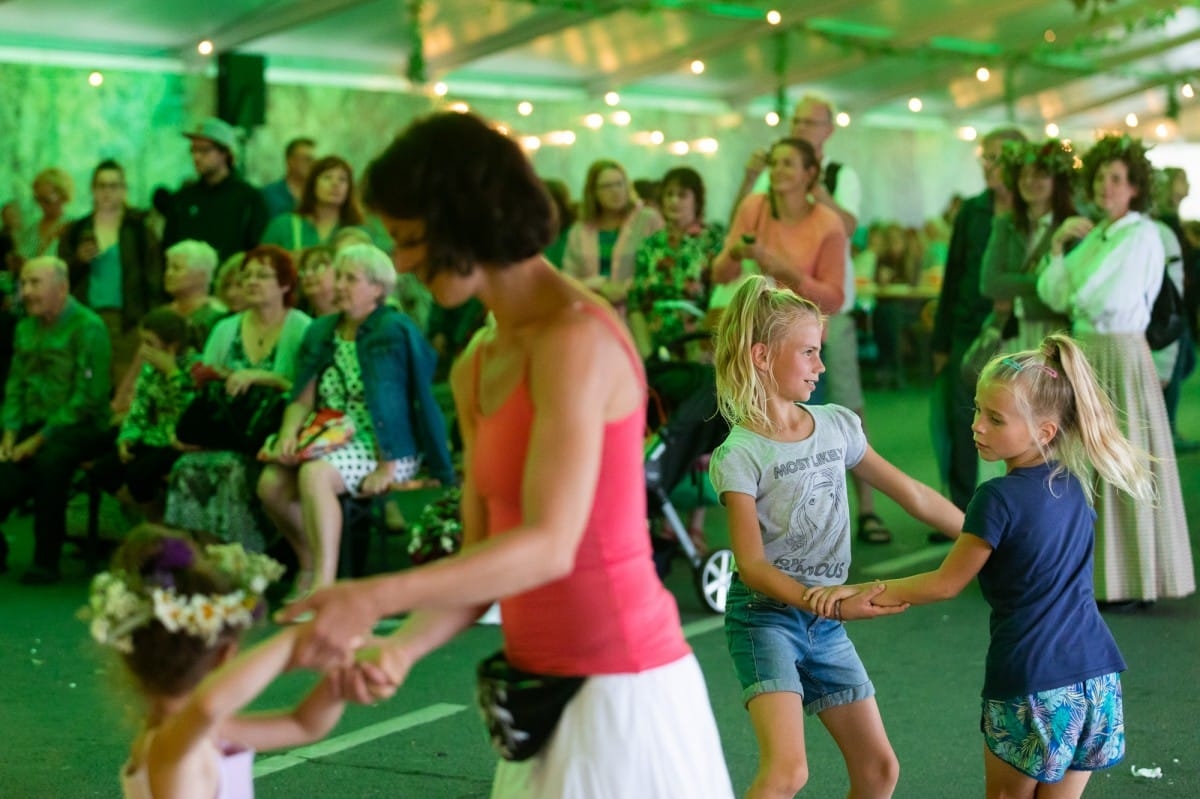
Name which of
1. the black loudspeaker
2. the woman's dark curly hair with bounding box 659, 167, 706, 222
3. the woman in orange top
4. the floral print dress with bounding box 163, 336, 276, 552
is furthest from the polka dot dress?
the black loudspeaker

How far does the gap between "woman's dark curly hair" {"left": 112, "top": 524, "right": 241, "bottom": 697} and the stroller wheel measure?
4.83 m

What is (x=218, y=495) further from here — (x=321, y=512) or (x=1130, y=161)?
(x=1130, y=161)

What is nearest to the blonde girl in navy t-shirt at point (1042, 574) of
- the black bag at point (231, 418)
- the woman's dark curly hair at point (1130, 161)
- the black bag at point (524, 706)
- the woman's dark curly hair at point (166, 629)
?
the black bag at point (524, 706)

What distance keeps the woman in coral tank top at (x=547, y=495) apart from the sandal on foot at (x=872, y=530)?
6.38m

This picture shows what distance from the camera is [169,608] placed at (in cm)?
263

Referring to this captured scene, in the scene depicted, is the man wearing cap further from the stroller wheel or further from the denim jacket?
the stroller wheel

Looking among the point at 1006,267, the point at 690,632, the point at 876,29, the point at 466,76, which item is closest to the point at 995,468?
the point at 1006,267

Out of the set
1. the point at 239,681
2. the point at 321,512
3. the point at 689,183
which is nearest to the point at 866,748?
the point at 239,681

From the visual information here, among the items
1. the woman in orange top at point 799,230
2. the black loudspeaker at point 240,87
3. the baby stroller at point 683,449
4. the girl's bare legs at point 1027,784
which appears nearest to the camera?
the girl's bare legs at point 1027,784

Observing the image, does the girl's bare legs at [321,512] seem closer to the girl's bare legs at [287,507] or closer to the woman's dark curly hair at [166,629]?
the girl's bare legs at [287,507]

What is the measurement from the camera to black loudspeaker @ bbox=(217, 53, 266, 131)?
14664 mm

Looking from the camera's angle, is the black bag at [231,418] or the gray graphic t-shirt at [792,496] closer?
the gray graphic t-shirt at [792,496]

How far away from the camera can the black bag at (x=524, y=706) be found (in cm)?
249

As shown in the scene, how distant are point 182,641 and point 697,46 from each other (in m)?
→ 15.7
